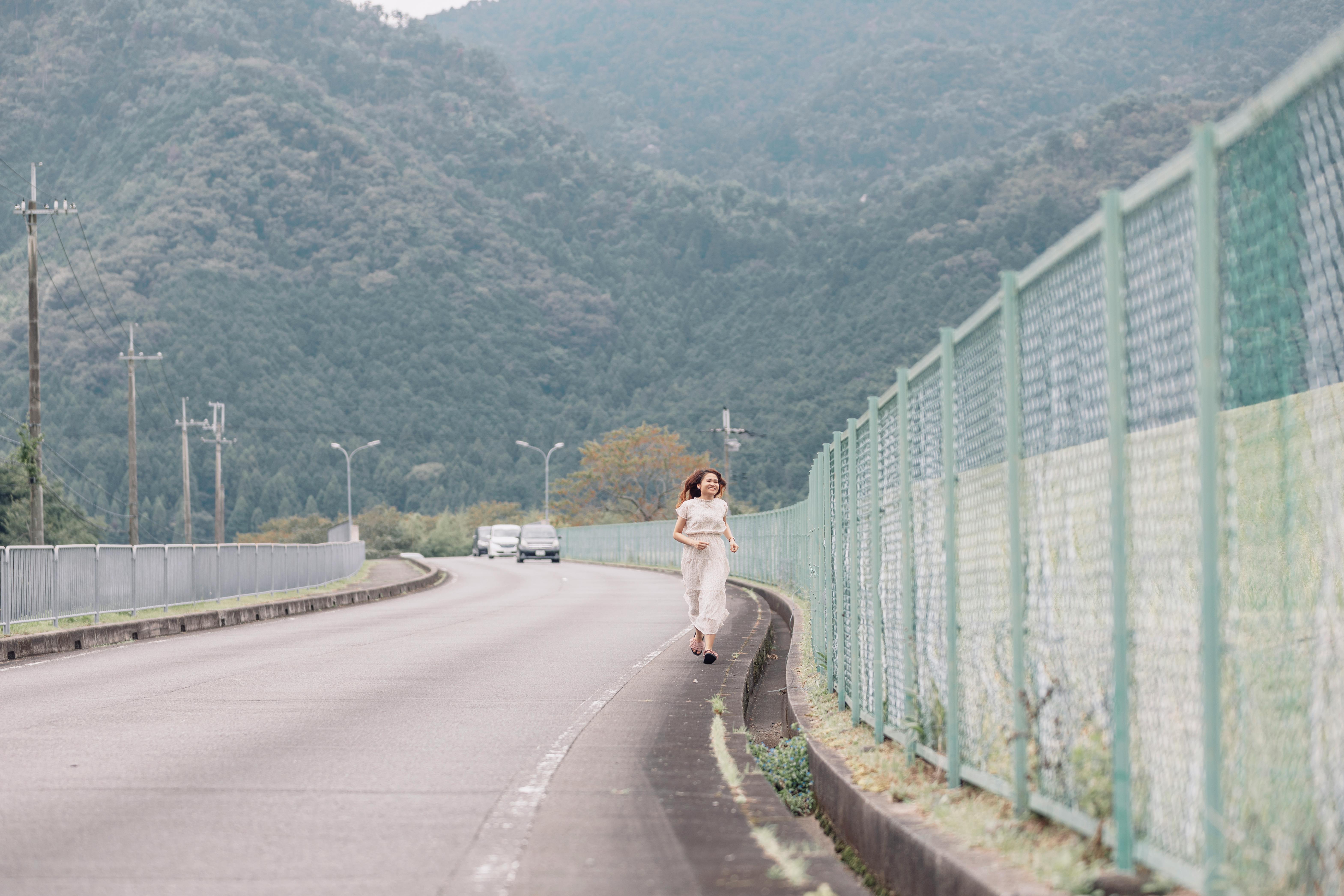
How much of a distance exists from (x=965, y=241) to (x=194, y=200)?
77.7 metres

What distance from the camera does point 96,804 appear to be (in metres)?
7.65

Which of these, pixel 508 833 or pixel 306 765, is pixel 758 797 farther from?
pixel 306 765

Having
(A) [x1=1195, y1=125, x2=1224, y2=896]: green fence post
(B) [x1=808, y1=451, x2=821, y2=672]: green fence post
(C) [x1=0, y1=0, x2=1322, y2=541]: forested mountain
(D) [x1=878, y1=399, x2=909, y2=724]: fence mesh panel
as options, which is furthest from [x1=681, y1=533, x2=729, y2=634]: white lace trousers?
(C) [x1=0, y1=0, x2=1322, y2=541]: forested mountain

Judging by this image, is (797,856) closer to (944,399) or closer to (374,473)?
(944,399)

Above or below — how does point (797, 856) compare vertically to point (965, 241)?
below

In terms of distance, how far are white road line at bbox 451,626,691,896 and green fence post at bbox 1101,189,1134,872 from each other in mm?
2401

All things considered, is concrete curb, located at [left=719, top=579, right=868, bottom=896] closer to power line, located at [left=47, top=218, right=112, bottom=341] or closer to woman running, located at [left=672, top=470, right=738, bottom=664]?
woman running, located at [left=672, top=470, right=738, bottom=664]

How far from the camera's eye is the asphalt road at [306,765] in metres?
6.22

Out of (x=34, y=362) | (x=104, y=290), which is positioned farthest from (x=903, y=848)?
(x=104, y=290)

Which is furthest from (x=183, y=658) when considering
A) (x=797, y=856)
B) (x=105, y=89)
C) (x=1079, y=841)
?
(x=105, y=89)

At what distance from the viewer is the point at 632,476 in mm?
103500

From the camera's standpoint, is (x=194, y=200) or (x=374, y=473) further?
(x=194, y=200)

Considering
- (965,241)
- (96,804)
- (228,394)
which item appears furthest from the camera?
(228,394)

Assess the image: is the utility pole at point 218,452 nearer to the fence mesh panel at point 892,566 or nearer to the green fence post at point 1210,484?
the fence mesh panel at point 892,566
